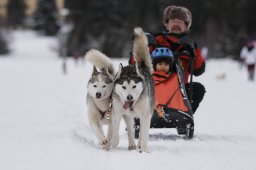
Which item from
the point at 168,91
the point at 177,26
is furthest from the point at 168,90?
the point at 177,26

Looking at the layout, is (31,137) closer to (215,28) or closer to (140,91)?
(140,91)

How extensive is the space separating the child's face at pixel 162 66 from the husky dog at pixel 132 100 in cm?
76

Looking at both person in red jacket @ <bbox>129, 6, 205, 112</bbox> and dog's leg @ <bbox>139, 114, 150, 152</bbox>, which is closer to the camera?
dog's leg @ <bbox>139, 114, 150, 152</bbox>

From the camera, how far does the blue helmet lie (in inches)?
281

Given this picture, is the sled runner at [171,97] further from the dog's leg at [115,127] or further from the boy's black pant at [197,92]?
the dog's leg at [115,127]

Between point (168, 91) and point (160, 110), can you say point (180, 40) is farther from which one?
point (160, 110)

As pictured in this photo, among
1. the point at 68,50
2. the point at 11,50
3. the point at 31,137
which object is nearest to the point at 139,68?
the point at 31,137

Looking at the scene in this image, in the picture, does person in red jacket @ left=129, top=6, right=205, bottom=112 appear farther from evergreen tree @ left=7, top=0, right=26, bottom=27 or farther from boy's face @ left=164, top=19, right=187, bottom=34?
evergreen tree @ left=7, top=0, right=26, bottom=27

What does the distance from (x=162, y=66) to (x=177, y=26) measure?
0.63 m

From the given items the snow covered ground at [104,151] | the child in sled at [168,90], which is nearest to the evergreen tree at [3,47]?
the snow covered ground at [104,151]

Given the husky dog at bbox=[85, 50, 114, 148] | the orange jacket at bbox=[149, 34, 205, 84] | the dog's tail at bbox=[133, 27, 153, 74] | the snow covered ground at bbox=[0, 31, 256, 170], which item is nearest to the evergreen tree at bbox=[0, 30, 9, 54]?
the snow covered ground at bbox=[0, 31, 256, 170]

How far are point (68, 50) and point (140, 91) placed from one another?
203ft

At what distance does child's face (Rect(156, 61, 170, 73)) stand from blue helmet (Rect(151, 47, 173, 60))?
10cm

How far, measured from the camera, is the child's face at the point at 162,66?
23.7 ft
